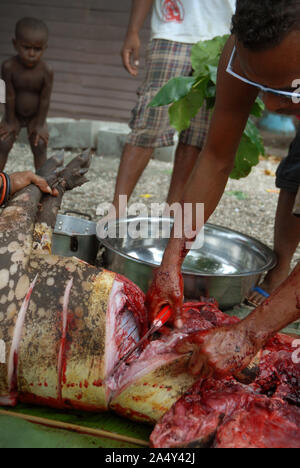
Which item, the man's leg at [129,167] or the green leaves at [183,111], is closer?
the green leaves at [183,111]

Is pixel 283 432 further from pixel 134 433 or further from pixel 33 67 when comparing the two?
pixel 33 67

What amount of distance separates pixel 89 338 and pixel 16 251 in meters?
0.47

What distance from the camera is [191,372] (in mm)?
1730

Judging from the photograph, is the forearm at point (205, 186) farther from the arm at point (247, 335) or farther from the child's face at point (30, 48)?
the child's face at point (30, 48)

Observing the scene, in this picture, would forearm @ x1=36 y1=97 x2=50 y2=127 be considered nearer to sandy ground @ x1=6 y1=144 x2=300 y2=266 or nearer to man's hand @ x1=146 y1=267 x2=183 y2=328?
sandy ground @ x1=6 y1=144 x2=300 y2=266

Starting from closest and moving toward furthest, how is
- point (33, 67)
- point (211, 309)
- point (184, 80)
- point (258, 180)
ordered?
point (211, 309), point (184, 80), point (33, 67), point (258, 180)

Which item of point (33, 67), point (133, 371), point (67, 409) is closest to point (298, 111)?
point (133, 371)

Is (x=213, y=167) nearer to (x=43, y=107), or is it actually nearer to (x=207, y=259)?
(x=207, y=259)

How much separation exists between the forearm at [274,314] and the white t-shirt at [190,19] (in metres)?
2.93

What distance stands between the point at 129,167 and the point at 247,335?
8.47 feet

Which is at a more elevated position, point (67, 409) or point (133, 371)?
point (133, 371)

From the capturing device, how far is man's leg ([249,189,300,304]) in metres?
3.25

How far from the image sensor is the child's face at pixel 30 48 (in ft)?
16.7

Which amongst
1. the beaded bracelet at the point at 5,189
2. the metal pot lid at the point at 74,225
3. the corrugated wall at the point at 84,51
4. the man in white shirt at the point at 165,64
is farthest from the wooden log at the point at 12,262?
the corrugated wall at the point at 84,51
